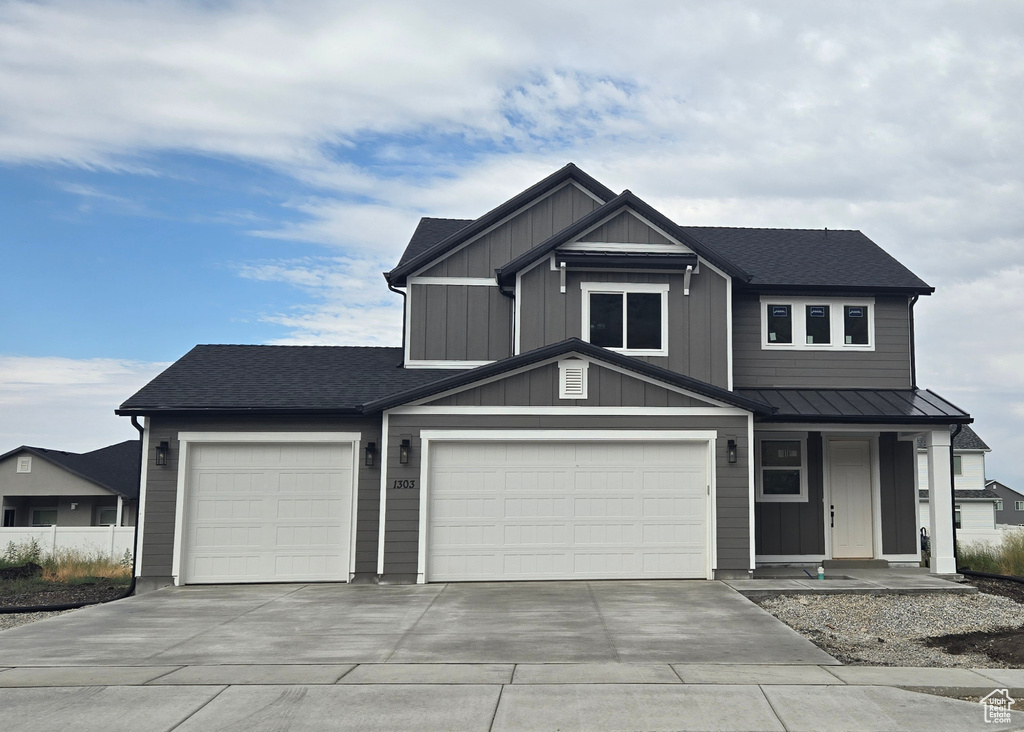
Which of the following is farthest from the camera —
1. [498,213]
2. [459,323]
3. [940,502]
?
[498,213]

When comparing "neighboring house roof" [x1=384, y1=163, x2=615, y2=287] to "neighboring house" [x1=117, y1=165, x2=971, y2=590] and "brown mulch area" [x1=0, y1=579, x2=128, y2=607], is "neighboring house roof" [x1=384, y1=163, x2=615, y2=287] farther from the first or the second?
"brown mulch area" [x1=0, y1=579, x2=128, y2=607]

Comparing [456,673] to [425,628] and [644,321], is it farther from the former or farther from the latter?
[644,321]

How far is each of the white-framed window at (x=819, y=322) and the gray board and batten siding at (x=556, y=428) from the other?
3.52m

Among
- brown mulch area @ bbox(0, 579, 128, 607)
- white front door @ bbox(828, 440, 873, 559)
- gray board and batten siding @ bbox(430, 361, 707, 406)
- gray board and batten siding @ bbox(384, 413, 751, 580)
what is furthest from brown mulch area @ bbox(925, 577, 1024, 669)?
brown mulch area @ bbox(0, 579, 128, 607)

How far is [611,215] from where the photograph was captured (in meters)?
16.3

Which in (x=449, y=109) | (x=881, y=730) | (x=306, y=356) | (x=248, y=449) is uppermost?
(x=449, y=109)

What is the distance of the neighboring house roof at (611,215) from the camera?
15.9 m

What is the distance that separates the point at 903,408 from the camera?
51.5 ft

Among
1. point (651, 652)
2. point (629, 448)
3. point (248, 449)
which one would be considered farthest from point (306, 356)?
point (651, 652)

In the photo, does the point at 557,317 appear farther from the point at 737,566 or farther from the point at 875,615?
the point at 875,615

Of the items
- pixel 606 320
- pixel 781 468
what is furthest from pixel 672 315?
pixel 781 468

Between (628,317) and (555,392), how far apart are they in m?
2.71

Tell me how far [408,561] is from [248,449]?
11.4ft

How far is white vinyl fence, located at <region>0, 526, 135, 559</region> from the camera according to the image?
65.3ft
